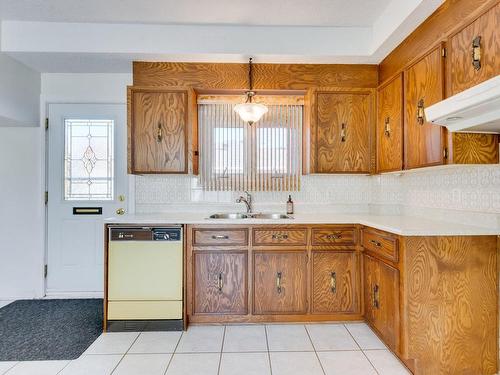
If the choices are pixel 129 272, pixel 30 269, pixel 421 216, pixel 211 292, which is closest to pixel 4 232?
pixel 30 269

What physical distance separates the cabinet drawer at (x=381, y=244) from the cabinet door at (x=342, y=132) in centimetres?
69

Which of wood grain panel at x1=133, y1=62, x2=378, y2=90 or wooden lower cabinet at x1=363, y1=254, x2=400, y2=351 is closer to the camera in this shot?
wooden lower cabinet at x1=363, y1=254, x2=400, y2=351

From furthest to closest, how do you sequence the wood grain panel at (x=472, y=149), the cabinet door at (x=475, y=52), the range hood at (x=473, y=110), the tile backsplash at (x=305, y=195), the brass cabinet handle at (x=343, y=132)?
the tile backsplash at (x=305, y=195) < the brass cabinet handle at (x=343, y=132) < the wood grain panel at (x=472, y=149) < the cabinet door at (x=475, y=52) < the range hood at (x=473, y=110)

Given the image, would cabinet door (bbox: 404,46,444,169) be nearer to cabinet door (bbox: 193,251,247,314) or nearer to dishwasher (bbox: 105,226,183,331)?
cabinet door (bbox: 193,251,247,314)

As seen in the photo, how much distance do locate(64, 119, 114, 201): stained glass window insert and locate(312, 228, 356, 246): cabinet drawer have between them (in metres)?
2.17

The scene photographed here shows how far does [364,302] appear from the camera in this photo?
260cm

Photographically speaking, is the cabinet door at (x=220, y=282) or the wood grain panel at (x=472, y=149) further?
the cabinet door at (x=220, y=282)

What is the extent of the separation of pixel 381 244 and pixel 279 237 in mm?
786

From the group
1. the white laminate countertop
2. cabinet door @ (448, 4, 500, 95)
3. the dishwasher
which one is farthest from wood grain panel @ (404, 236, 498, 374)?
the dishwasher

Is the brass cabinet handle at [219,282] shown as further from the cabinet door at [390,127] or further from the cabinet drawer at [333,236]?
the cabinet door at [390,127]

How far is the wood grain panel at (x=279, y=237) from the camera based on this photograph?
2.58 metres

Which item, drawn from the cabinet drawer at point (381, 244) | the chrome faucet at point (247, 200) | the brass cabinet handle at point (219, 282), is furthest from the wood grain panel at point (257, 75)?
the brass cabinet handle at point (219, 282)

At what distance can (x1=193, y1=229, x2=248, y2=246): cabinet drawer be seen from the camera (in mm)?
2564

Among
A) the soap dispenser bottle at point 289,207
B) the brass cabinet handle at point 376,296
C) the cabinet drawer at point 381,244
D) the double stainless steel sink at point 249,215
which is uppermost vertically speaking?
the soap dispenser bottle at point 289,207
